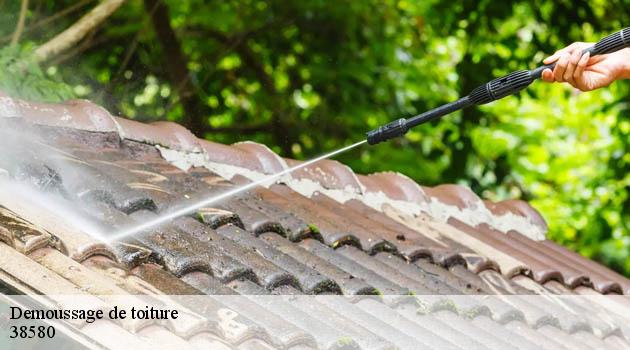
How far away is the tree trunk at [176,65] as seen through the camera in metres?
8.75

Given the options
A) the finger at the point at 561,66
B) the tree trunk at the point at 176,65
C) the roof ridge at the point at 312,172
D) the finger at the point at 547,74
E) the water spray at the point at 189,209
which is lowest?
the water spray at the point at 189,209

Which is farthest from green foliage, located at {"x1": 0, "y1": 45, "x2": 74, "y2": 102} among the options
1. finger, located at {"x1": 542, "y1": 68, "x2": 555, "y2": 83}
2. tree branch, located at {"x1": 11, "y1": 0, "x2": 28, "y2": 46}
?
finger, located at {"x1": 542, "y1": 68, "x2": 555, "y2": 83}

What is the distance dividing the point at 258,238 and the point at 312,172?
1211 millimetres

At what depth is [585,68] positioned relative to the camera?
3.53 meters

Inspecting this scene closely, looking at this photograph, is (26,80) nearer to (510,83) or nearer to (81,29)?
(81,29)

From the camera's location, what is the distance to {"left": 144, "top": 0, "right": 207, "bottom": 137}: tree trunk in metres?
8.75

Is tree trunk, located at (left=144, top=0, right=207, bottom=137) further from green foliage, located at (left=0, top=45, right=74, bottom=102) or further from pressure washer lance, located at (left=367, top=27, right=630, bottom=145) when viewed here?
pressure washer lance, located at (left=367, top=27, right=630, bottom=145)

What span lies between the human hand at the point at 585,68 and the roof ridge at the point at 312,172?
1474 mm

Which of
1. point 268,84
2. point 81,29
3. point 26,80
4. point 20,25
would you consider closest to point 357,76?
point 268,84

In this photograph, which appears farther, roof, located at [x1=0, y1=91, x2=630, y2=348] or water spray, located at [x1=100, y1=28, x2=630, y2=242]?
water spray, located at [x1=100, y1=28, x2=630, y2=242]

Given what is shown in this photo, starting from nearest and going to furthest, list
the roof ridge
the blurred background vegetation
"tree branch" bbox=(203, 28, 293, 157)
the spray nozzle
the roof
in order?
the roof, the spray nozzle, the roof ridge, the blurred background vegetation, "tree branch" bbox=(203, 28, 293, 157)

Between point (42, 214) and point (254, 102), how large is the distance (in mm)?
7297

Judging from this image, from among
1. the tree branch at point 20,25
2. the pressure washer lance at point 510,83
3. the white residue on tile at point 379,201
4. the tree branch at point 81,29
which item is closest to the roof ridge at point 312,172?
the white residue on tile at point 379,201

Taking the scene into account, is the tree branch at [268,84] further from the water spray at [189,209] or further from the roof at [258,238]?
the water spray at [189,209]
